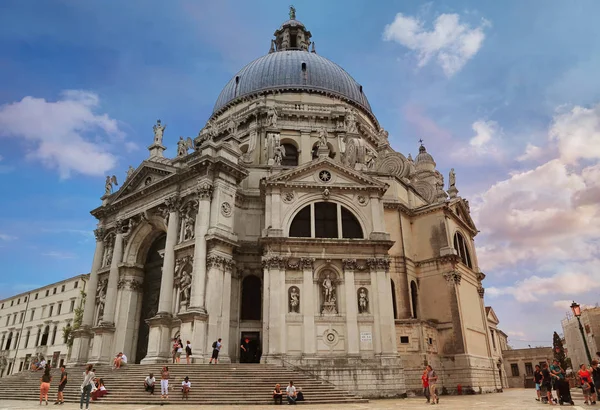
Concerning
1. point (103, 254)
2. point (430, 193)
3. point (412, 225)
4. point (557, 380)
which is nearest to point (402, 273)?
point (412, 225)

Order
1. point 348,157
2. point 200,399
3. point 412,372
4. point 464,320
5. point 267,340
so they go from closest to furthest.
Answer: point 200,399, point 267,340, point 412,372, point 464,320, point 348,157

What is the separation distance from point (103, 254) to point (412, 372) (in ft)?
78.1

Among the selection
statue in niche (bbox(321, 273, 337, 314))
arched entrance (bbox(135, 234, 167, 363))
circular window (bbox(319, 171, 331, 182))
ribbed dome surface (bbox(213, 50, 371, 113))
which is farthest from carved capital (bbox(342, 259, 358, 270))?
ribbed dome surface (bbox(213, 50, 371, 113))

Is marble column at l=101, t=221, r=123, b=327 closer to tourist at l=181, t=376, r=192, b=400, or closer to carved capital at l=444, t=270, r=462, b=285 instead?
tourist at l=181, t=376, r=192, b=400

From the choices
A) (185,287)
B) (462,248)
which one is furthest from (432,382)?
(462,248)

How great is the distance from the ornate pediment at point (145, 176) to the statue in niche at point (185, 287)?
24.6ft

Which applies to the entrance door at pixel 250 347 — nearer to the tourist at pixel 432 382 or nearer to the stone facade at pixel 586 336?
the tourist at pixel 432 382

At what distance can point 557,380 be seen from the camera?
1658cm

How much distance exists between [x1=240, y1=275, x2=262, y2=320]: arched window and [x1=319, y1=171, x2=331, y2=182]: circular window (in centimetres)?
760

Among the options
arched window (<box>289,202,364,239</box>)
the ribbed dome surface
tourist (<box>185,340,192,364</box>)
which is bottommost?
tourist (<box>185,340,192,364</box>)

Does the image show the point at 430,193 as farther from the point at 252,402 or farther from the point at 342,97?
the point at 252,402

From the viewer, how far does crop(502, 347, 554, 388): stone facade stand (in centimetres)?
5625

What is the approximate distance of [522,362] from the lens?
2287 inches

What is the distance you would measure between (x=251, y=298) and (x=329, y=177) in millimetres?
9114
